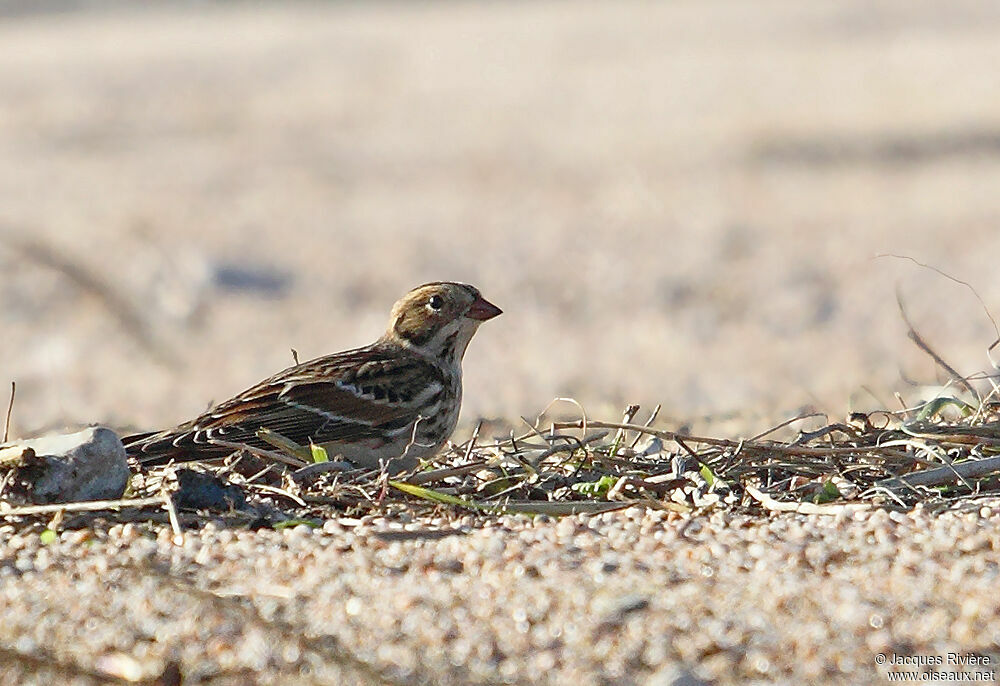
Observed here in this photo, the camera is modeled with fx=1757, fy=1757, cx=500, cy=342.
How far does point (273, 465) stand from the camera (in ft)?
15.0

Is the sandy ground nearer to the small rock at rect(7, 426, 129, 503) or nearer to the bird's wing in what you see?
the bird's wing

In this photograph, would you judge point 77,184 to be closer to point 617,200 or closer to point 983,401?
point 617,200

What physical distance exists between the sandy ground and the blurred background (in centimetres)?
4

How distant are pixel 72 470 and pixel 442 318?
2.39 meters

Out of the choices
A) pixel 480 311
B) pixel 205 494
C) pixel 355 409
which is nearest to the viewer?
pixel 205 494

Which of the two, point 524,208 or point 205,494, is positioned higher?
point 524,208

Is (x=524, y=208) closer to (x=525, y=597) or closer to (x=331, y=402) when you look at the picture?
(x=331, y=402)

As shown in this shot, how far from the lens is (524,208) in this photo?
16.5 metres

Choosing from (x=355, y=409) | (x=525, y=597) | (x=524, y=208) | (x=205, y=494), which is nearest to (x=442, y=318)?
(x=355, y=409)

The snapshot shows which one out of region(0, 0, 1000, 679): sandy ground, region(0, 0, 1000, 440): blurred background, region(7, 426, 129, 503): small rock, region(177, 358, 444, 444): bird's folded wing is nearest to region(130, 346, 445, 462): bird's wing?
region(177, 358, 444, 444): bird's folded wing

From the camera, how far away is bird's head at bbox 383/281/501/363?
6.37 m

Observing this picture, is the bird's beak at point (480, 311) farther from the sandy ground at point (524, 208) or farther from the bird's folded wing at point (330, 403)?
the sandy ground at point (524, 208)

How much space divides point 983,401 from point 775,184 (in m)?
12.6

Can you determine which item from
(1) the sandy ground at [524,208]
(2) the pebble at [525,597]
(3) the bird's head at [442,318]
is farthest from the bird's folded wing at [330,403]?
(2) the pebble at [525,597]
